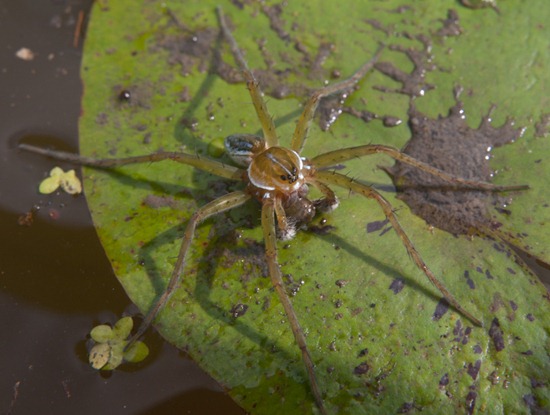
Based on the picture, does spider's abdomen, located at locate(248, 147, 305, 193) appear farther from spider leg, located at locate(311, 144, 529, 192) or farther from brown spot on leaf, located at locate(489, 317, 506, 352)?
brown spot on leaf, located at locate(489, 317, 506, 352)

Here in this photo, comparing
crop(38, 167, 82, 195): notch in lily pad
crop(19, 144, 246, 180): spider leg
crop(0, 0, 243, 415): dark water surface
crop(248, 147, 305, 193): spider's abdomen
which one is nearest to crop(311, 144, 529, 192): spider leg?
crop(248, 147, 305, 193): spider's abdomen

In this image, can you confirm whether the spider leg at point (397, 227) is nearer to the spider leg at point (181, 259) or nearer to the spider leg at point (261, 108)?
the spider leg at point (261, 108)

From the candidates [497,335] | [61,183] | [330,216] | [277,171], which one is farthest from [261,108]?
[497,335]

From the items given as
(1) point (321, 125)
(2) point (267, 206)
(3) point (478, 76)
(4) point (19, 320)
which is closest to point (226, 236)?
(2) point (267, 206)

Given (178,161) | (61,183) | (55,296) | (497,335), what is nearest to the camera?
(497,335)

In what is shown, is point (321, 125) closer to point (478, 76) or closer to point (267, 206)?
point (267, 206)

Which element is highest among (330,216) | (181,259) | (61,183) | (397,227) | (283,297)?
(397,227)

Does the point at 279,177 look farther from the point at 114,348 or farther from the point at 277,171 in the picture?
the point at 114,348
